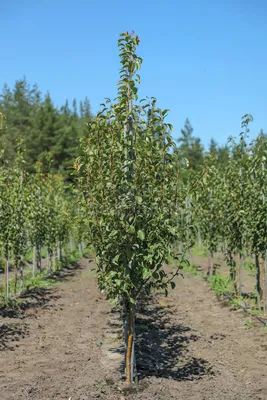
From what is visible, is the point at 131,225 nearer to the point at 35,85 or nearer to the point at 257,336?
the point at 257,336

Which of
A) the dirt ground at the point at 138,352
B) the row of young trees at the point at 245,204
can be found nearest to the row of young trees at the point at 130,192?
the dirt ground at the point at 138,352

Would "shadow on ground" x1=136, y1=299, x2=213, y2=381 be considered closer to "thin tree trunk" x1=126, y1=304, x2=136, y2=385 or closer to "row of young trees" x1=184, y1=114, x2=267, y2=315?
"thin tree trunk" x1=126, y1=304, x2=136, y2=385

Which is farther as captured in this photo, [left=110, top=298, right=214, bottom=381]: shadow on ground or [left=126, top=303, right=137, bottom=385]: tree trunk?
[left=110, top=298, right=214, bottom=381]: shadow on ground

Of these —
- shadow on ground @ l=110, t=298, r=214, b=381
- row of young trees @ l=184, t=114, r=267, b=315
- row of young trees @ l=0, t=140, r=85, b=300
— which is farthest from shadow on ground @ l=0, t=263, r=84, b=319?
row of young trees @ l=184, t=114, r=267, b=315

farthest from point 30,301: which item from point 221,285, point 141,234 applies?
point 141,234

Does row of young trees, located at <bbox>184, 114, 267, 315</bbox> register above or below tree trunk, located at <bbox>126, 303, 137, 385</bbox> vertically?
above

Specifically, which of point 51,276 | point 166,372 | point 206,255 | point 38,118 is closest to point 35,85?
point 38,118

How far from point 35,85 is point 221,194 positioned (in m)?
72.4

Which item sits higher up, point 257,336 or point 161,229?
point 161,229

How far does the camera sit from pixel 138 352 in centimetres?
740

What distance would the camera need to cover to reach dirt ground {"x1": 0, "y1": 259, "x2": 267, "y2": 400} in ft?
18.6

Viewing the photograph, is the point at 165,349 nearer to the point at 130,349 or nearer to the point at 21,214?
the point at 130,349

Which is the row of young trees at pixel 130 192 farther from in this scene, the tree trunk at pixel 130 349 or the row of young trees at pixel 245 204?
the row of young trees at pixel 245 204

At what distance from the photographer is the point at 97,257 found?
18.6 feet
